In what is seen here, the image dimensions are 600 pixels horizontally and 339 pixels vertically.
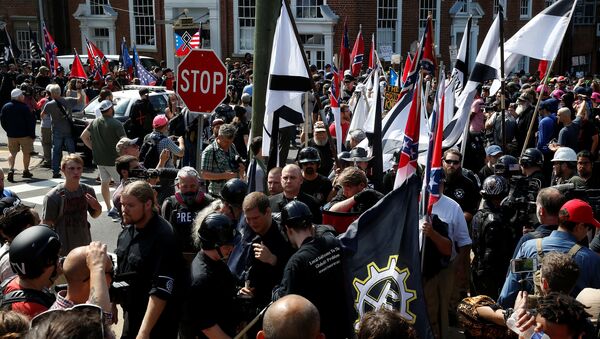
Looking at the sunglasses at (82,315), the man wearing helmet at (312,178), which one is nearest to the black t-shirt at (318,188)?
the man wearing helmet at (312,178)

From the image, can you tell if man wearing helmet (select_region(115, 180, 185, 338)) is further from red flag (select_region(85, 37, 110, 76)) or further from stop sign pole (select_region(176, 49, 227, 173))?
red flag (select_region(85, 37, 110, 76))

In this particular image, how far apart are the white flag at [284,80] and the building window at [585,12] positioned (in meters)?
40.6

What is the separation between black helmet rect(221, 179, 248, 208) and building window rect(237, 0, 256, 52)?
2966 cm

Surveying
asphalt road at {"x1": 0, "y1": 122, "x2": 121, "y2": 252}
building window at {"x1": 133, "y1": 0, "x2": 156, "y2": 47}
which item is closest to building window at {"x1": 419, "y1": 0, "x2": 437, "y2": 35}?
building window at {"x1": 133, "y1": 0, "x2": 156, "y2": 47}

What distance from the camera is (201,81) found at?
25.7 feet

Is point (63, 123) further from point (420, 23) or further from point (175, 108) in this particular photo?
point (420, 23)

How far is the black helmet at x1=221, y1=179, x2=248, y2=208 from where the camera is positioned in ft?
20.1

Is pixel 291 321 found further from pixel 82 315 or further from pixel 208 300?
pixel 208 300

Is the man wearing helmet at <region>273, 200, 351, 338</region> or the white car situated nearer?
the man wearing helmet at <region>273, 200, 351, 338</region>

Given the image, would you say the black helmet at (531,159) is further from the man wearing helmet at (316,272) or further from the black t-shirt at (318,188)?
the man wearing helmet at (316,272)

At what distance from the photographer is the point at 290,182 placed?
6.40 m

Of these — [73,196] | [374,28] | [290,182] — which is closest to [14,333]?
[290,182]

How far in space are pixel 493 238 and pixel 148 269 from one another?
10.4ft

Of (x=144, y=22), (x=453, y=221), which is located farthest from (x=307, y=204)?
(x=144, y=22)
